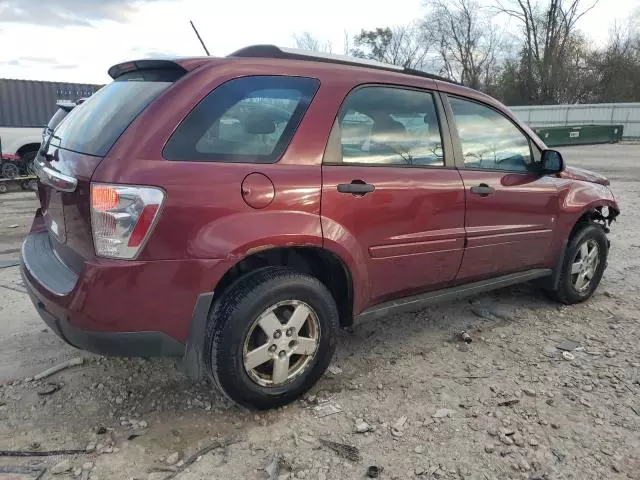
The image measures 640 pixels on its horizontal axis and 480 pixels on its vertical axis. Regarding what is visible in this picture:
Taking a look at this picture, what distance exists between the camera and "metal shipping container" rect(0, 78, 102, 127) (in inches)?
683

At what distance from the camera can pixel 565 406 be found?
2.87 meters

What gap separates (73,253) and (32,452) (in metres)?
0.93

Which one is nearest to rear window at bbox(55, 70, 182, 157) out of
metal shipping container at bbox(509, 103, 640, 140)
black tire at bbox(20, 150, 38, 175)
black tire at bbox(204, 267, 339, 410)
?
black tire at bbox(204, 267, 339, 410)

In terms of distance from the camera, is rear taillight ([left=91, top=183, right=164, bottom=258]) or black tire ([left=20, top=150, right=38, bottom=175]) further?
black tire ([left=20, top=150, right=38, bottom=175])

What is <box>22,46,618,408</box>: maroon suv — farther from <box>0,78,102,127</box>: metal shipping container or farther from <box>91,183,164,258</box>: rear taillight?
<box>0,78,102,127</box>: metal shipping container

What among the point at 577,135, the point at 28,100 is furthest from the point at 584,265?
the point at 577,135

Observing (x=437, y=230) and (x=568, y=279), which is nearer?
(x=437, y=230)

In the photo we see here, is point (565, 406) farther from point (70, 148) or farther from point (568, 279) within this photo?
point (70, 148)

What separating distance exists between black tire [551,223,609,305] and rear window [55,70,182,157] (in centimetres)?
334

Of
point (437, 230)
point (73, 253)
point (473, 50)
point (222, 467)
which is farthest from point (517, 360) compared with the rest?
point (473, 50)

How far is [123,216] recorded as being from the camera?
227 cm

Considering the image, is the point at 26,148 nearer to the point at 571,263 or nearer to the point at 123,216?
the point at 123,216

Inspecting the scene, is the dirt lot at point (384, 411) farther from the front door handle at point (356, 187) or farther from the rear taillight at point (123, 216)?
the front door handle at point (356, 187)

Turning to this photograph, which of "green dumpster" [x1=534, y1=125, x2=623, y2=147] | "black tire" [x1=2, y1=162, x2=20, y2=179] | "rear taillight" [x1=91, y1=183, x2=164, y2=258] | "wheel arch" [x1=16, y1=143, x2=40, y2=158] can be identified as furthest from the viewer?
"green dumpster" [x1=534, y1=125, x2=623, y2=147]
